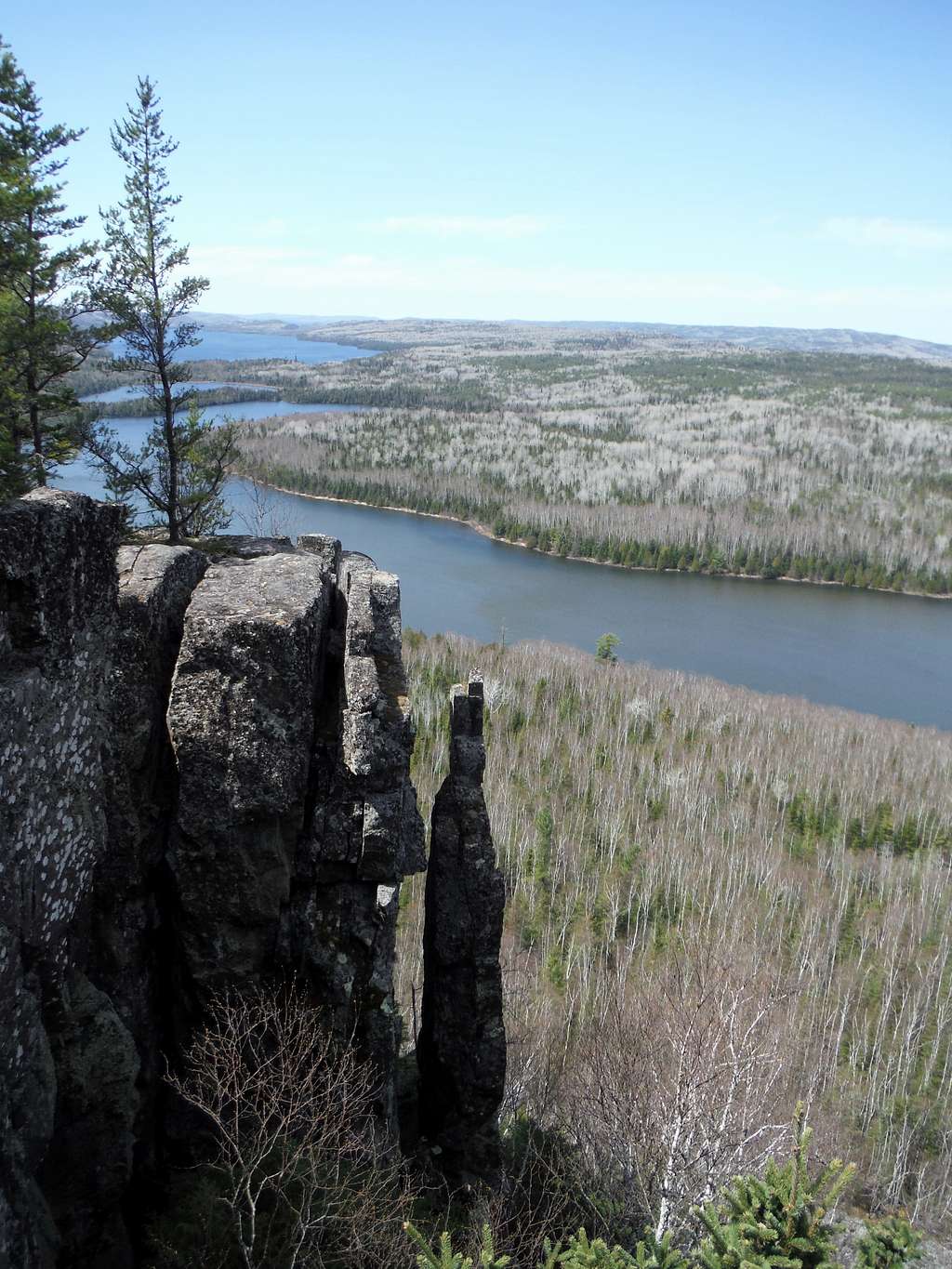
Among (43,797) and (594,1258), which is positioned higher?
(43,797)

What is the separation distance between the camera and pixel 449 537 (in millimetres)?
106750

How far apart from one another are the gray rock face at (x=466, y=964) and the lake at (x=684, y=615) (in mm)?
48105

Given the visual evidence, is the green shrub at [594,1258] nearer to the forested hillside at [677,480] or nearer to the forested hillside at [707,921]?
the forested hillside at [707,921]

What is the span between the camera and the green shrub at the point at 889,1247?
376 inches

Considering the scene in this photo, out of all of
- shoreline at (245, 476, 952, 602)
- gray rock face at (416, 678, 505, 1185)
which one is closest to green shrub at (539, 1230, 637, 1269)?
gray rock face at (416, 678, 505, 1185)

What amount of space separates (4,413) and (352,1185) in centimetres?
1388

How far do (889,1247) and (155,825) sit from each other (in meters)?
9.62

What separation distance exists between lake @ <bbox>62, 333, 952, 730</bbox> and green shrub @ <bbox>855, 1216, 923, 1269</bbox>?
174ft

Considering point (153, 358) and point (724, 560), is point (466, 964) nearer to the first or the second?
point (153, 358)

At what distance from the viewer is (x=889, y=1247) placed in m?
9.97

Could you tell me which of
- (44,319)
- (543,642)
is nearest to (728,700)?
(543,642)

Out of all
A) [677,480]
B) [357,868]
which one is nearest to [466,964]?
[357,868]

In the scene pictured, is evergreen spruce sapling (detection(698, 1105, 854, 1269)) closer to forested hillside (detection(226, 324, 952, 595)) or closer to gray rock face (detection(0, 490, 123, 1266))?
gray rock face (detection(0, 490, 123, 1266))

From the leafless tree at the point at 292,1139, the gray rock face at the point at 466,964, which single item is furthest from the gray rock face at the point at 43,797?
the gray rock face at the point at 466,964
